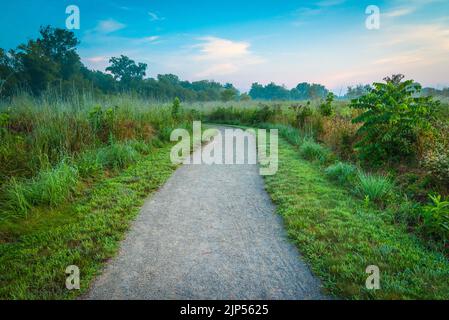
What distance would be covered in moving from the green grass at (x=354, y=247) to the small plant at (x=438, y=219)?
297 millimetres

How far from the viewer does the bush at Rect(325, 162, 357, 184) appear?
5951 millimetres

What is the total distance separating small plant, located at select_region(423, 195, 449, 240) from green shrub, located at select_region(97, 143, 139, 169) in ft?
21.5

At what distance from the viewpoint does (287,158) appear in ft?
27.8

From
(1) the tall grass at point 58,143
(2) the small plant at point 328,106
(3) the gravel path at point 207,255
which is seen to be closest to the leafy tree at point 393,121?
(3) the gravel path at point 207,255

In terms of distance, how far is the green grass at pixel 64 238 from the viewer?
275 centimetres

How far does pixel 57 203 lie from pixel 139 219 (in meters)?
1.54

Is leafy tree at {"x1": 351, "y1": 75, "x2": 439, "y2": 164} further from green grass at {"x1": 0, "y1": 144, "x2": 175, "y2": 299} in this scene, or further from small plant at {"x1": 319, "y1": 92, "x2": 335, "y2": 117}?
green grass at {"x1": 0, "y1": 144, "x2": 175, "y2": 299}

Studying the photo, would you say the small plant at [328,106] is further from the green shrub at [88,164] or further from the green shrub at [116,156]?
the green shrub at [88,164]

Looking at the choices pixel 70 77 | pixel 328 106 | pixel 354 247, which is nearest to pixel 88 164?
pixel 354 247

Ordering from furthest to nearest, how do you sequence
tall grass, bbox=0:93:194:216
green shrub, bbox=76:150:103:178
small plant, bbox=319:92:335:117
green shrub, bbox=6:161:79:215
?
small plant, bbox=319:92:335:117, green shrub, bbox=76:150:103:178, tall grass, bbox=0:93:194:216, green shrub, bbox=6:161:79:215

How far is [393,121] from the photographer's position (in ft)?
19.9

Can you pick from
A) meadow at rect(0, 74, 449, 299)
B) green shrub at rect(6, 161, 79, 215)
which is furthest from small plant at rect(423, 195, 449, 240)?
green shrub at rect(6, 161, 79, 215)
